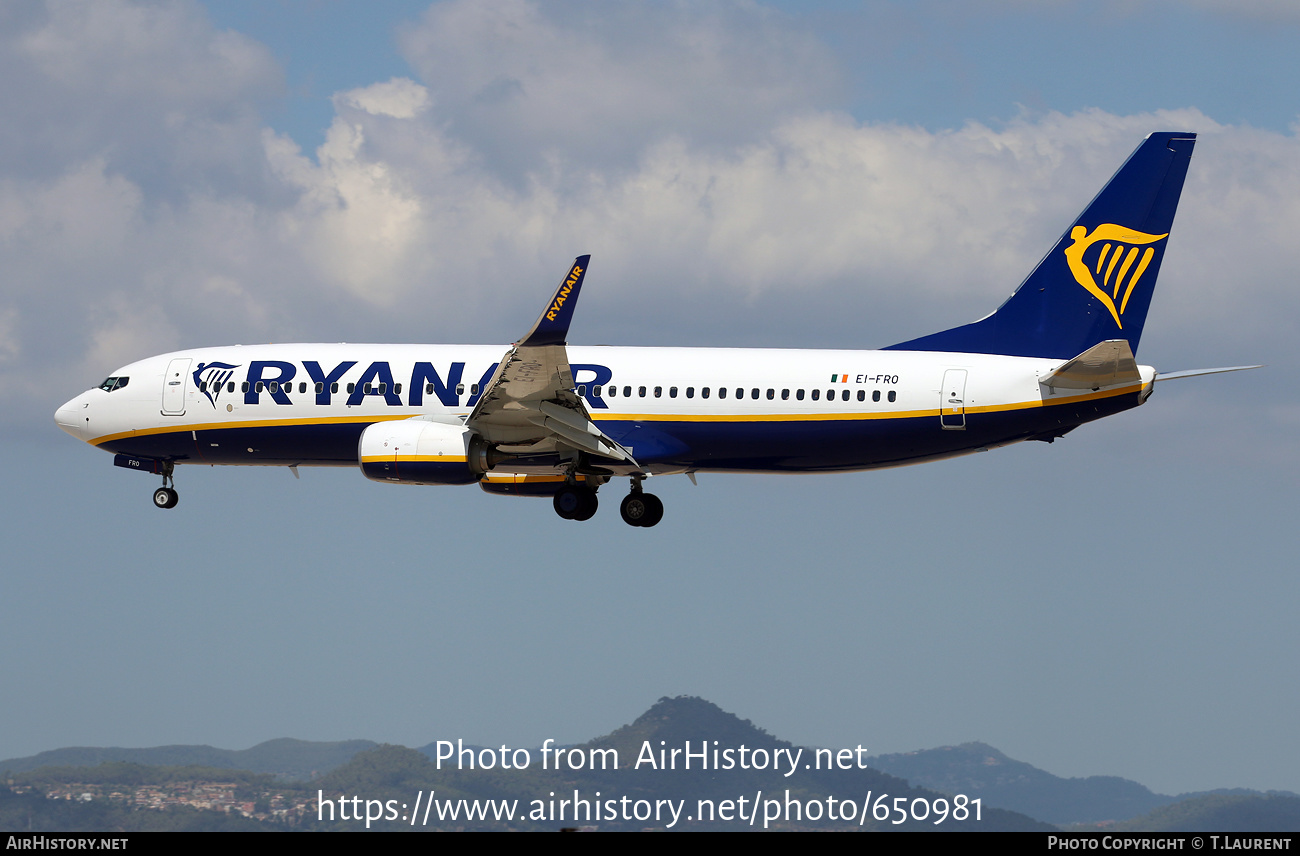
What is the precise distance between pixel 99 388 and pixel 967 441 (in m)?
29.3

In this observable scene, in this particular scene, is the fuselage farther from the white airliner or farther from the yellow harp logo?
the yellow harp logo

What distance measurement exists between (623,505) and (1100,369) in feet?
51.5

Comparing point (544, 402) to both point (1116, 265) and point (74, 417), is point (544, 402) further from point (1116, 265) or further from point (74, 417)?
point (74, 417)

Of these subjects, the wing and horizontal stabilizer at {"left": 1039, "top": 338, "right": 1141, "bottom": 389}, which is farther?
horizontal stabilizer at {"left": 1039, "top": 338, "right": 1141, "bottom": 389}

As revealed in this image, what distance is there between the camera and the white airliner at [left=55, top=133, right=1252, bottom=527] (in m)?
43.1

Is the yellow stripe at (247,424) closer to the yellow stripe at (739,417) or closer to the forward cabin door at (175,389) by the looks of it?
the yellow stripe at (739,417)

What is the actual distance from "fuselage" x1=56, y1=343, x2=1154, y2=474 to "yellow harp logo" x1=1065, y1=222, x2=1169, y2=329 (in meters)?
2.94

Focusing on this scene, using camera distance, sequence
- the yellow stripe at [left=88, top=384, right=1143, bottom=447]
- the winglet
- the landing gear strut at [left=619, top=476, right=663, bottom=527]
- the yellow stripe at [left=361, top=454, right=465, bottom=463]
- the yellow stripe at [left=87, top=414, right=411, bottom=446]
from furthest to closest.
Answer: the landing gear strut at [left=619, top=476, right=663, bottom=527] < the yellow stripe at [left=87, top=414, right=411, bottom=446] < the yellow stripe at [left=361, top=454, right=465, bottom=463] < the yellow stripe at [left=88, top=384, right=1143, bottom=447] < the winglet

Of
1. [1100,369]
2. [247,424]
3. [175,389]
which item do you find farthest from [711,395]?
[175,389]

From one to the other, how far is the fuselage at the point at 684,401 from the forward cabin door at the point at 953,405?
41 millimetres

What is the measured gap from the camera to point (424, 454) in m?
43.1

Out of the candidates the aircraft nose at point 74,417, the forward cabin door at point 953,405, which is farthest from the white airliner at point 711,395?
the aircraft nose at point 74,417

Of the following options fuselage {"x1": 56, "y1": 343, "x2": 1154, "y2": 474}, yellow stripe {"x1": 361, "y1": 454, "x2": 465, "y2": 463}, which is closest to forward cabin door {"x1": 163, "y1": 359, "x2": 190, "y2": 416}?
fuselage {"x1": 56, "y1": 343, "x2": 1154, "y2": 474}
